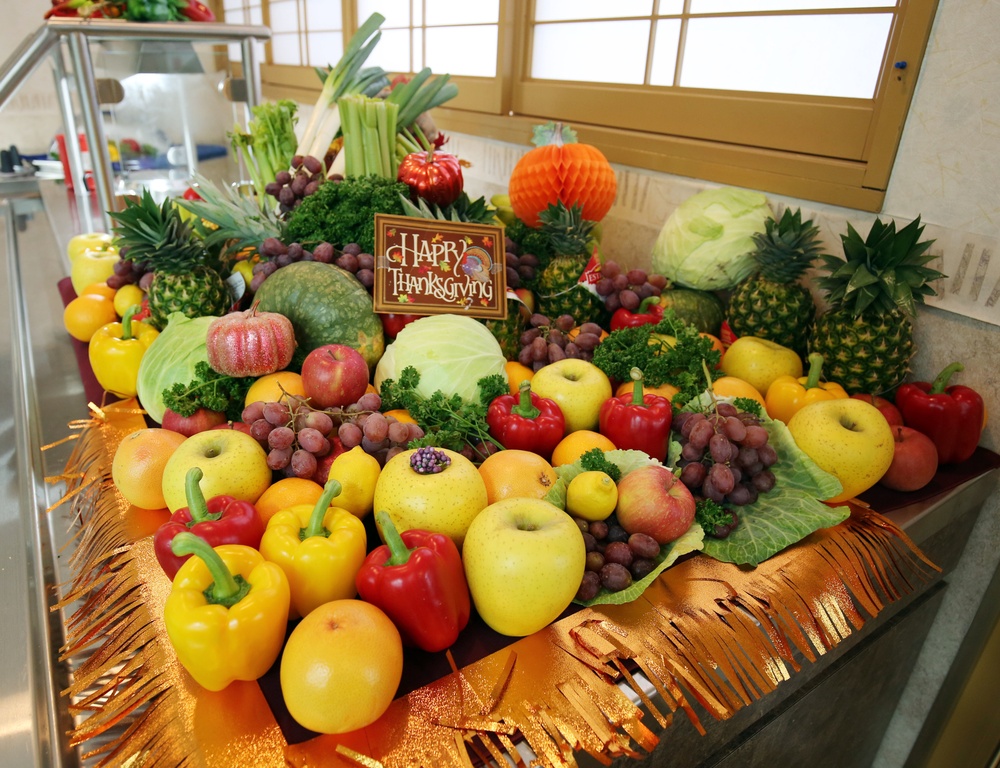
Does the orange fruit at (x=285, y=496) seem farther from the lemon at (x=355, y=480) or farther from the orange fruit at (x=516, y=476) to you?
the orange fruit at (x=516, y=476)

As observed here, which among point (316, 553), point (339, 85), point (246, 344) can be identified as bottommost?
point (316, 553)

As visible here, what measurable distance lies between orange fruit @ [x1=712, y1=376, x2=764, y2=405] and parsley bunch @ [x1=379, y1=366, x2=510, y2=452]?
0.44 meters

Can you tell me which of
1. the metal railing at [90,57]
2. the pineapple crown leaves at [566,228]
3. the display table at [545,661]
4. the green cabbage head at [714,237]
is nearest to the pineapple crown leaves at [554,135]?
the pineapple crown leaves at [566,228]

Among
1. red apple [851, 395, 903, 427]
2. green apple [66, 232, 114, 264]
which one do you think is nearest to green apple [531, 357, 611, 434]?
red apple [851, 395, 903, 427]

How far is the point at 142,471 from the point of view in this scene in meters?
1.04

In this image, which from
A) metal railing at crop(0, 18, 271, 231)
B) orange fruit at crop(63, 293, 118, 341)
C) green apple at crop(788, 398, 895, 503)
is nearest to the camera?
green apple at crop(788, 398, 895, 503)

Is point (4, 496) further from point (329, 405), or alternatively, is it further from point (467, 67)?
point (467, 67)

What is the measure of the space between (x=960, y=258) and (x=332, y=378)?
1295 millimetres

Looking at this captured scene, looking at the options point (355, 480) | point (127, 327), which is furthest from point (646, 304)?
point (127, 327)

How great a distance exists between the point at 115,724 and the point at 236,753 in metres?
0.15

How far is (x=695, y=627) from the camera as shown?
877mm

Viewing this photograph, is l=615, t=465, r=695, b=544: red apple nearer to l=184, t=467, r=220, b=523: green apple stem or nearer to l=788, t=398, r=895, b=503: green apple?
l=788, t=398, r=895, b=503: green apple

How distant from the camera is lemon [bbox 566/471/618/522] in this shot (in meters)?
0.96

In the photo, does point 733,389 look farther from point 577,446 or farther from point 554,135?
point 554,135
